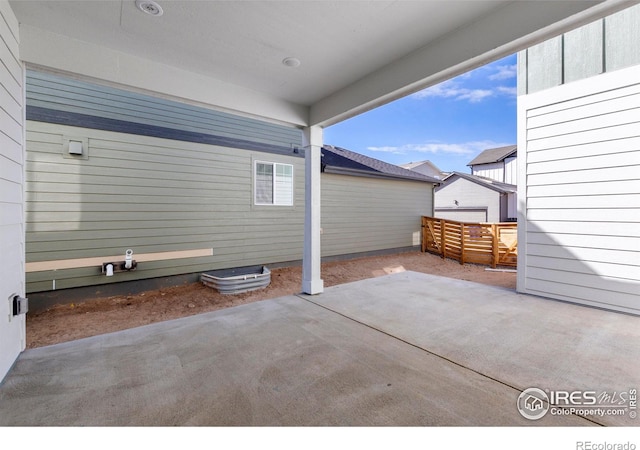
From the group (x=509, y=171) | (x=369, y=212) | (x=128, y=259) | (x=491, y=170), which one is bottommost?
(x=128, y=259)

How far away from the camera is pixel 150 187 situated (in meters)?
5.15

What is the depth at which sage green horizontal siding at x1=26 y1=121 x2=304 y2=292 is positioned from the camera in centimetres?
429

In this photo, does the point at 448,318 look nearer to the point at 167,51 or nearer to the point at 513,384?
the point at 513,384

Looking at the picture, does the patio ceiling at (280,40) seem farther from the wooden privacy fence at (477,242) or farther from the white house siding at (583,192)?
the wooden privacy fence at (477,242)

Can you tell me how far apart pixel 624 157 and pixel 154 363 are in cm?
545

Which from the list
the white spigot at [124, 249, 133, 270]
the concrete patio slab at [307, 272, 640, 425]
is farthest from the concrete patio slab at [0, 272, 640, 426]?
the white spigot at [124, 249, 133, 270]

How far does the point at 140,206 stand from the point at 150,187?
1.24ft

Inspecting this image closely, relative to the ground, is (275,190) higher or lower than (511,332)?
higher

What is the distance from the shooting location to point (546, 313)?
11.3ft

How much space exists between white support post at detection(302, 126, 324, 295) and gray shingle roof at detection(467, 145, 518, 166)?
18582 mm

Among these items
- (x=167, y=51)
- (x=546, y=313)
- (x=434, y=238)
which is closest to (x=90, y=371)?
(x=167, y=51)
